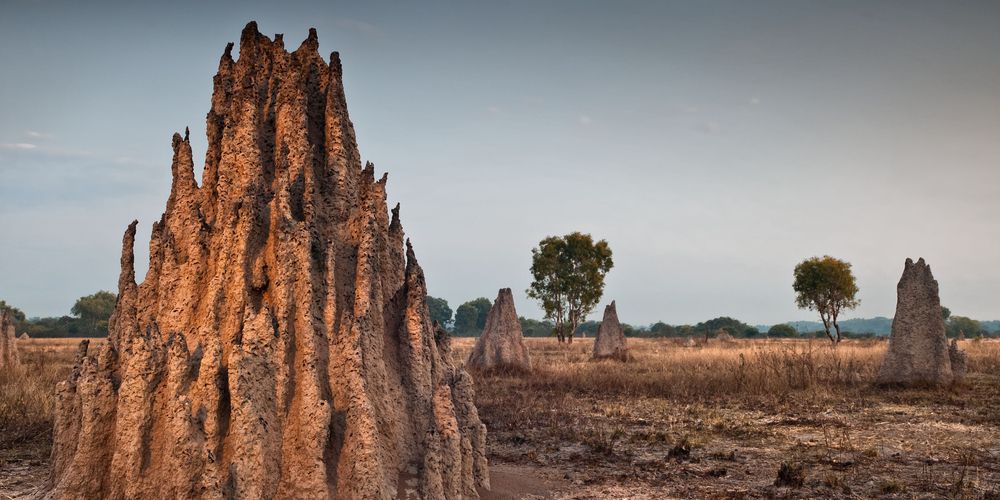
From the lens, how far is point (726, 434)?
9195 millimetres

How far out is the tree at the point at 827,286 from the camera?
42.3 m

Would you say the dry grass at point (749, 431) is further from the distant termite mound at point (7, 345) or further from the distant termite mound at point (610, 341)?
the distant termite mound at point (7, 345)

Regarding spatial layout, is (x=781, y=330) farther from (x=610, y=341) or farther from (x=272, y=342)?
(x=272, y=342)

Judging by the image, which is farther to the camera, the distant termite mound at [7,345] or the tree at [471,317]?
the tree at [471,317]

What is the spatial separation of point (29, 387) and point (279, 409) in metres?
8.89

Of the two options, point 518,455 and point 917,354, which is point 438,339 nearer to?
point 518,455

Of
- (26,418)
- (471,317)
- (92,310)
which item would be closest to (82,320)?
(92,310)

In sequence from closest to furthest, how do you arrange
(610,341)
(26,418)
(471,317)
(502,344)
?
(26,418), (502,344), (610,341), (471,317)

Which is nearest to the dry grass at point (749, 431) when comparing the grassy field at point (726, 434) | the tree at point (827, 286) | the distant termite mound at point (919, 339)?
the grassy field at point (726, 434)

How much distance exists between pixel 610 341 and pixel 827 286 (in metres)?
25.0

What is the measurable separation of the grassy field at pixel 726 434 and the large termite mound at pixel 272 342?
193 cm

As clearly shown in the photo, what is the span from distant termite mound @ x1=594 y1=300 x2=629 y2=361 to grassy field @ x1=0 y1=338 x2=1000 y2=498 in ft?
25.9

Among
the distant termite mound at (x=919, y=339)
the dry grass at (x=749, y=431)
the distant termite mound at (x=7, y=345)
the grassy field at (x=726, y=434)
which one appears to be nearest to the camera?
the grassy field at (x=726, y=434)

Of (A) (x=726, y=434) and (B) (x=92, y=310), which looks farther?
(B) (x=92, y=310)
